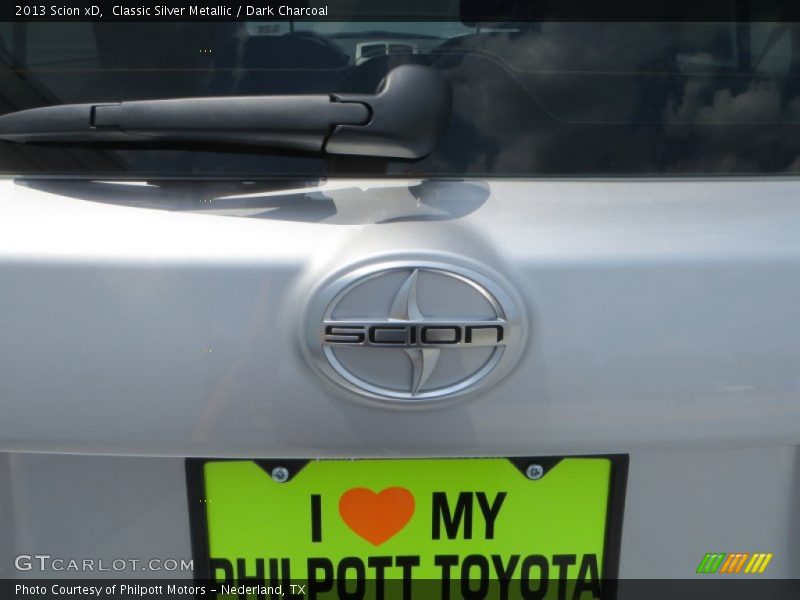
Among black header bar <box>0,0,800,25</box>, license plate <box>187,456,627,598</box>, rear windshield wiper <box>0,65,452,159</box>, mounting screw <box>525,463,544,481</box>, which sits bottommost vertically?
license plate <box>187,456,627,598</box>

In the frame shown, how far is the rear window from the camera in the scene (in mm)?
1159

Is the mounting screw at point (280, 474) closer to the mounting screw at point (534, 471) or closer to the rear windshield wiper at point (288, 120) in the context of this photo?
the mounting screw at point (534, 471)

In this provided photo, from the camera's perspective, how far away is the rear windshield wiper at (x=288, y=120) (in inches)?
41.8

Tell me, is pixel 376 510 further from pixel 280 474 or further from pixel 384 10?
pixel 384 10

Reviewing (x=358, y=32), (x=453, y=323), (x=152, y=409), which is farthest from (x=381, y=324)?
(x=358, y=32)

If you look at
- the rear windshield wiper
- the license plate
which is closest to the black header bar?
the rear windshield wiper

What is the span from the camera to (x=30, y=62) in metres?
1.18

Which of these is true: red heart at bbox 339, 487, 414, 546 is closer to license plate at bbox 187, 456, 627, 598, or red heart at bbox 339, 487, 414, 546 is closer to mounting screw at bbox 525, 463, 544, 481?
license plate at bbox 187, 456, 627, 598

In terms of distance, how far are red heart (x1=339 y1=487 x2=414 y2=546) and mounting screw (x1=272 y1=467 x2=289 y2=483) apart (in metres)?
0.09

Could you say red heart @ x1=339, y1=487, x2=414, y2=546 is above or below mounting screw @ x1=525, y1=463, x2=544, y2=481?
below

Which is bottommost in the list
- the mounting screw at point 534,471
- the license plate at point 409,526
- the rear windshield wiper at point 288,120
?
the license plate at point 409,526

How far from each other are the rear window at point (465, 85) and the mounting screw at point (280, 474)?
16.7 inches

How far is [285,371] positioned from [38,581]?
0.57m

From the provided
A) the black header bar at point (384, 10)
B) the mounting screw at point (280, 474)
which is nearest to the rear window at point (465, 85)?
the black header bar at point (384, 10)
